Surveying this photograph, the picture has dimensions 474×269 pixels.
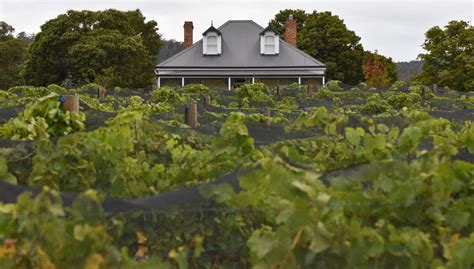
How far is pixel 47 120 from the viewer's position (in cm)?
427

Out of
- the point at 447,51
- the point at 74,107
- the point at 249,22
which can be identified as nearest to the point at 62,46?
the point at 249,22

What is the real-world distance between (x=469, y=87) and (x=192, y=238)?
40.4 metres

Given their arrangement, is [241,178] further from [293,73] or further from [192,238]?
[293,73]

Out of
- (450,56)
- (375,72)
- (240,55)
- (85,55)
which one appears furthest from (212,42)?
(450,56)

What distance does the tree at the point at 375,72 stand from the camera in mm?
43781

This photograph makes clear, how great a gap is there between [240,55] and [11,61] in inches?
782

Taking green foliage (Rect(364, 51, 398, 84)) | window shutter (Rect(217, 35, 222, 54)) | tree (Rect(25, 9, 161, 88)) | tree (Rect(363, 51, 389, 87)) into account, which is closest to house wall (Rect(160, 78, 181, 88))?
window shutter (Rect(217, 35, 222, 54))

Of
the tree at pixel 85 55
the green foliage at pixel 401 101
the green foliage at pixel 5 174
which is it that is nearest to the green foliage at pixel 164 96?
the green foliage at pixel 401 101

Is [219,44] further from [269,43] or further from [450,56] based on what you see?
[450,56]

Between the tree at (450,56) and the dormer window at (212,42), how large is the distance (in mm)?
13019

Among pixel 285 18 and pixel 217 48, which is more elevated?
pixel 285 18

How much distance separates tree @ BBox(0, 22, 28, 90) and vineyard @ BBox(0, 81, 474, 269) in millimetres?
45582

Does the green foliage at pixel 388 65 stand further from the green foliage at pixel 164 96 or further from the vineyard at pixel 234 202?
the vineyard at pixel 234 202

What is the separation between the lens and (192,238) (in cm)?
288
